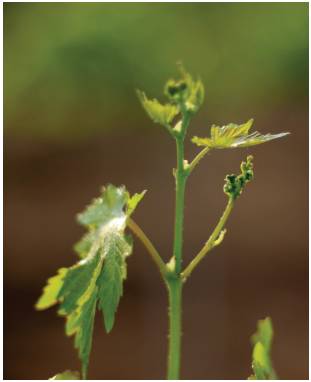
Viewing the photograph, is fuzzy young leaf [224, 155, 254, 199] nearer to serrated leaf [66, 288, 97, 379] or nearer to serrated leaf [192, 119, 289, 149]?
serrated leaf [192, 119, 289, 149]

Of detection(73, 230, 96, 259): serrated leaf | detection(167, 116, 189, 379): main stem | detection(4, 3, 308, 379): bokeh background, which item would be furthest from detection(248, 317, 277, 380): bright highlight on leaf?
detection(4, 3, 308, 379): bokeh background

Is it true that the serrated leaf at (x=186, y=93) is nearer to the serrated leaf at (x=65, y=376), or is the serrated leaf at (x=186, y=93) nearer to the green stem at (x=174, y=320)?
the green stem at (x=174, y=320)

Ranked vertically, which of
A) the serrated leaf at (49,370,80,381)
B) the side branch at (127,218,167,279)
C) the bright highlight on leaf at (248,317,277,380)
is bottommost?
the serrated leaf at (49,370,80,381)

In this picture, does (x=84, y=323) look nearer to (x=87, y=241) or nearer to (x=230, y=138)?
(x=87, y=241)

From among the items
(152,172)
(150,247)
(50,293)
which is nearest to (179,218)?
(150,247)

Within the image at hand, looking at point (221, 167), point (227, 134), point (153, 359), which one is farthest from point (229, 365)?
point (227, 134)

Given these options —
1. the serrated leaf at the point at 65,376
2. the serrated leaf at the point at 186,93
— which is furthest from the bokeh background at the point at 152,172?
the serrated leaf at the point at 186,93
